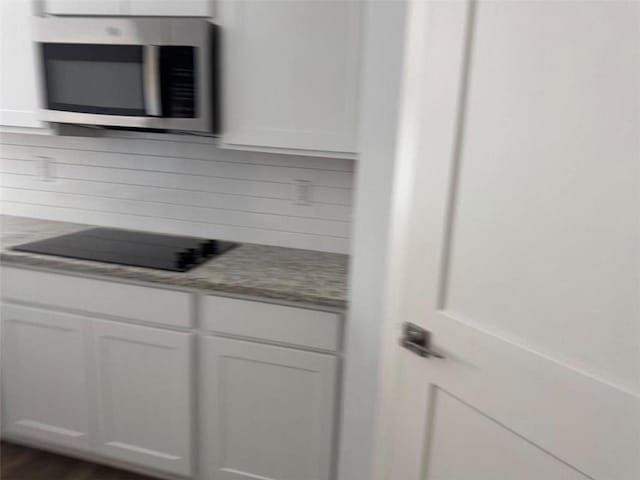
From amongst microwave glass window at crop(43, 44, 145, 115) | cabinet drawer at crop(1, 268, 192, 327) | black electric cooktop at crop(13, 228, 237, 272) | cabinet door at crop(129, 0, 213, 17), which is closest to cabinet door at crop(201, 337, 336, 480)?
cabinet drawer at crop(1, 268, 192, 327)

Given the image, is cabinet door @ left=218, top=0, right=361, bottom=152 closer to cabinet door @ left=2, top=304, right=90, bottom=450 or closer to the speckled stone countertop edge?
the speckled stone countertop edge

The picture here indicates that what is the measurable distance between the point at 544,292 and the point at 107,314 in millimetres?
1438

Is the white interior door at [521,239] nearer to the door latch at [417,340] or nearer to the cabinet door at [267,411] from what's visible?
the door latch at [417,340]

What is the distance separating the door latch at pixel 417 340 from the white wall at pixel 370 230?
0.57 feet

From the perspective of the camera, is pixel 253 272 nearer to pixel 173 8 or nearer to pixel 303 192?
pixel 303 192

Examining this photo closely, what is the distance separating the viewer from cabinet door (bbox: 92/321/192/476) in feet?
5.56

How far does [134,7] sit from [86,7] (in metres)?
0.20

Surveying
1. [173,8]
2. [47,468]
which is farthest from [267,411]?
[173,8]

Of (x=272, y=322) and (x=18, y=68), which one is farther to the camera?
(x=18, y=68)

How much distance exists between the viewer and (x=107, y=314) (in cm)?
172

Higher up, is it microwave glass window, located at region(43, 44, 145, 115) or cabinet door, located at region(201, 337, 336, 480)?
microwave glass window, located at region(43, 44, 145, 115)

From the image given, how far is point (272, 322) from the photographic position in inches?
61.7

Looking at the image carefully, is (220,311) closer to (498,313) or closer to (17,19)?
(498,313)

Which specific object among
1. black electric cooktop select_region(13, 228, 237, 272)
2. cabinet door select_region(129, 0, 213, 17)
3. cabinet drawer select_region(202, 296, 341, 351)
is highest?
cabinet door select_region(129, 0, 213, 17)
